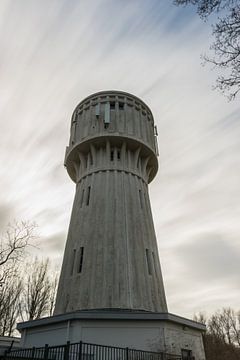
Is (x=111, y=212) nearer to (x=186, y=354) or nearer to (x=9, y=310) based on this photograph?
(x=186, y=354)

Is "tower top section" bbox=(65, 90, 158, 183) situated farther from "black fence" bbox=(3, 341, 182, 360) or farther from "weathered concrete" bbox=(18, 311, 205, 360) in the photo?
"black fence" bbox=(3, 341, 182, 360)

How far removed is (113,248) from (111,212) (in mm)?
2269

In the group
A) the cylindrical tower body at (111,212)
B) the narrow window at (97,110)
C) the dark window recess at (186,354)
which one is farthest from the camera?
the narrow window at (97,110)

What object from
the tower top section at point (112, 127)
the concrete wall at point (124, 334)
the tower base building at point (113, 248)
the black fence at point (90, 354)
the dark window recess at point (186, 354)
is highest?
the tower top section at point (112, 127)

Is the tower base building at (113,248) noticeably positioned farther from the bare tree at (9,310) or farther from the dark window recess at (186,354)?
the bare tree at (9,310)

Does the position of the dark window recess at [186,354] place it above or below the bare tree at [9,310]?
below

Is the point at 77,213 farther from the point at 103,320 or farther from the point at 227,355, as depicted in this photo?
the point at 227,355

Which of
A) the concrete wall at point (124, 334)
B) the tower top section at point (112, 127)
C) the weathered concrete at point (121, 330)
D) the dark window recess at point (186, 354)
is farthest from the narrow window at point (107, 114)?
the dark window recess at point (186, 354)

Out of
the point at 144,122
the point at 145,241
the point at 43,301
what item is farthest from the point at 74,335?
the point at 43,301

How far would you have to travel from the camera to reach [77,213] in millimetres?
17859

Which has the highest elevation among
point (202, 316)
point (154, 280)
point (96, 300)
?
point (202, 316)

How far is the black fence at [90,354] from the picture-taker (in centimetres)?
977

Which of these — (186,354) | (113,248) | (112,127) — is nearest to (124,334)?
(186,354)

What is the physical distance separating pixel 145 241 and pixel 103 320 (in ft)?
17.7
